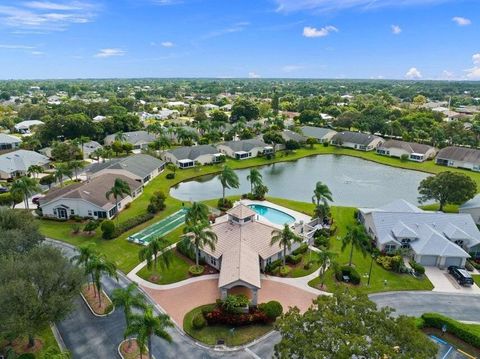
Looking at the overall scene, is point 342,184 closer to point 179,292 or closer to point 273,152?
point 273,152

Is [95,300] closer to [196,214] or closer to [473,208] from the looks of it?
[196,214]

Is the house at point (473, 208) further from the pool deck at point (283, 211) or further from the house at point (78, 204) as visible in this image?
the house at point (78, 204)

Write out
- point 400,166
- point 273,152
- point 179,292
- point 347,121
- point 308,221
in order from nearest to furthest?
point 179,292 < point 308,221 < point 400,166 < point 273,152 < point 347,121

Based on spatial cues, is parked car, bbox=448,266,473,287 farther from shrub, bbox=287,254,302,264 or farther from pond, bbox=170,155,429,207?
pond, bbox=170,155,429,207

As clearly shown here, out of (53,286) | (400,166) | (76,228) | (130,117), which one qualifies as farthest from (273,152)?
(53,286)

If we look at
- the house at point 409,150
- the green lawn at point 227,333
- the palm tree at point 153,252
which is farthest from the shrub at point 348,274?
the house at point 409,150
